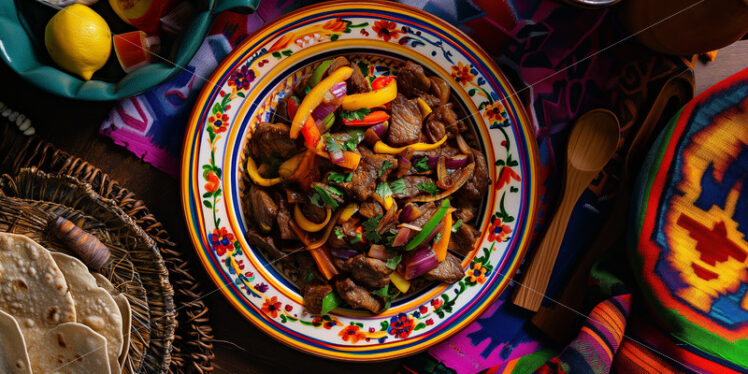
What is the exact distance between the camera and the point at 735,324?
77.9 inches

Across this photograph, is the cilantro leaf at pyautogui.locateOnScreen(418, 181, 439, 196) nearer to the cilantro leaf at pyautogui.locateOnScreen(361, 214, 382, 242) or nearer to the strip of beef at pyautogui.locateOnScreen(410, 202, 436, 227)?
the strip of beef at pyautogui.locateOnScreen(410, 202, 436, 227)

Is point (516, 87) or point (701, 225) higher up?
point (516, 87)

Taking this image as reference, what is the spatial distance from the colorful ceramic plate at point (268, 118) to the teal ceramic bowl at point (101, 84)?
148 millimetres

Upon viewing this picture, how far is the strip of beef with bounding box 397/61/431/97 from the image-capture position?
6.42 ft

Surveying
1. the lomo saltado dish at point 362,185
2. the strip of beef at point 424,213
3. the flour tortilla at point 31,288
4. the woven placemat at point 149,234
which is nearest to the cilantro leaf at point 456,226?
the lomo saltado dish at point 362,185

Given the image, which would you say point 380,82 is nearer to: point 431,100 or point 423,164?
point 431,100

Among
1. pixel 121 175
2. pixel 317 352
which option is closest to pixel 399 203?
pixel 317 352

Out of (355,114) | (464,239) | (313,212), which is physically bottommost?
(313,212)

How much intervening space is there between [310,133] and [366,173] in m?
0.29

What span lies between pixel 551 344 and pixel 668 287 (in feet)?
1.97

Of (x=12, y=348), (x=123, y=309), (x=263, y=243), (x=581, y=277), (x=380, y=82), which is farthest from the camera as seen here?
(x=581, y=277)

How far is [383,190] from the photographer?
1.91m

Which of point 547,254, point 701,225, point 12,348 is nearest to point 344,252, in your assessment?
point 547,254

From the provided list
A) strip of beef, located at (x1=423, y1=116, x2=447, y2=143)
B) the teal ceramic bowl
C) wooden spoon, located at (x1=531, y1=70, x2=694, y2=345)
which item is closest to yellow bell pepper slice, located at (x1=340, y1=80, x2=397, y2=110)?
strip of beef, located at (x1=423, y1=116, x2=447, y2=143)
